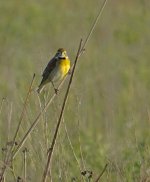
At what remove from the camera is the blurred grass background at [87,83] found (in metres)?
5.23

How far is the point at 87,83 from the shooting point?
10.5m

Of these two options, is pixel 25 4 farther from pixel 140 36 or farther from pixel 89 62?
pixel 89 62

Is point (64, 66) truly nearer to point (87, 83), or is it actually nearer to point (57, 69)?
point (57, 69)

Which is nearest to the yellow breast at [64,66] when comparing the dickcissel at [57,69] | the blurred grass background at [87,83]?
the dickcissel at [57,69]

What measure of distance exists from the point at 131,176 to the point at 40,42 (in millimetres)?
9768

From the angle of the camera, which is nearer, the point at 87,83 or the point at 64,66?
the point at 64,66

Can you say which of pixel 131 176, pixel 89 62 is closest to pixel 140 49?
pixel 89 62

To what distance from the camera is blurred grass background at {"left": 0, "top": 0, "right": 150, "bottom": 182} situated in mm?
5234

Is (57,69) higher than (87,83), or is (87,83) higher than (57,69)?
(57,69)

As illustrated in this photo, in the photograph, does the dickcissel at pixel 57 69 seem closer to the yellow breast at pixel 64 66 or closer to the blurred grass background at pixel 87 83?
the yellow breast at pixel 64 66

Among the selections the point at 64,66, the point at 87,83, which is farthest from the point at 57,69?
the point at 87,83

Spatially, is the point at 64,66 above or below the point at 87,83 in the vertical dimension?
above

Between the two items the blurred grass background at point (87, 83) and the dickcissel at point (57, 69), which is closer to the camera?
the blurred grass background at point (87, 83)

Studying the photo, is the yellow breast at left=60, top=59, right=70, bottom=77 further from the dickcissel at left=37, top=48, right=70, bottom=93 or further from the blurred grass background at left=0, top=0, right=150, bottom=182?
the blurred grass background at left=0, top=0, right=150, bottom=182
